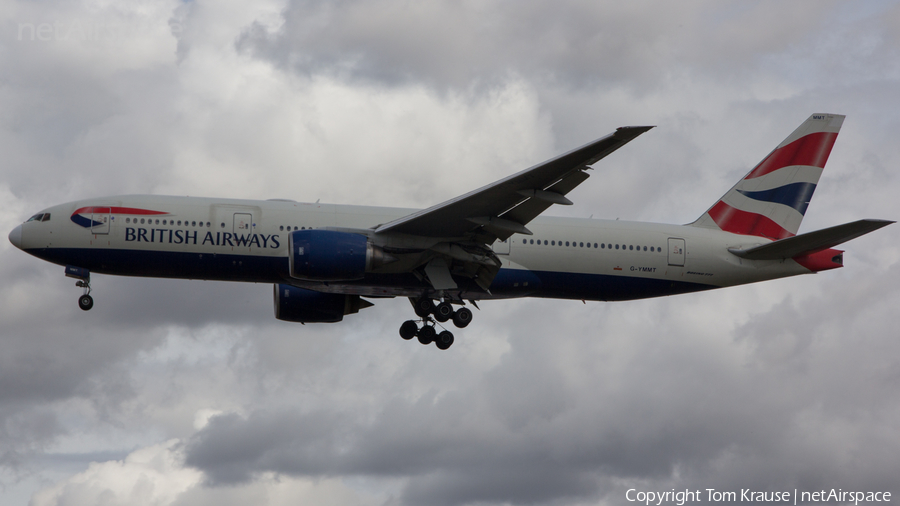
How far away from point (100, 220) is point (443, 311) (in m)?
11.9

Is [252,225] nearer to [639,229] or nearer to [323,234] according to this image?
[323,234]

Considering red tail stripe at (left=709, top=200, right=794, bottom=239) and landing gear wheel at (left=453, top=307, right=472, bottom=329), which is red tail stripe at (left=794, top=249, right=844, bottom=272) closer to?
red tail stripe at (left=709, top=200, right=794, bottom=239)

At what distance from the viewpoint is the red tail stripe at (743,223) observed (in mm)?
34656

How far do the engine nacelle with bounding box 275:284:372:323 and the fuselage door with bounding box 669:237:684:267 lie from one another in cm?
1222

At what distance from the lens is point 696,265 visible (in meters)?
32.6

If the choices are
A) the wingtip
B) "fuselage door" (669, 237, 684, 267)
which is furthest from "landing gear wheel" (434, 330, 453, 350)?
the wingtip

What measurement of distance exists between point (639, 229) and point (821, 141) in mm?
10192

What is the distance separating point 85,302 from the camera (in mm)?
31500

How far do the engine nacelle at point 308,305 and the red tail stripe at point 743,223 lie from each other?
1450 centimetres

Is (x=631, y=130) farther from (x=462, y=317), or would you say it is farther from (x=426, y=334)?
(x=426, y=334)

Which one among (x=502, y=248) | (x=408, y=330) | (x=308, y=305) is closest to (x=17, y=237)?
(x=308, y=305)

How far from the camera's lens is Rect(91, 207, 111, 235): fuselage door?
29.6 metres

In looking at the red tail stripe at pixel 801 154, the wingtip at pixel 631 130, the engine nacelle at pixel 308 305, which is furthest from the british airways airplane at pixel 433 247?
the red tail stripe at pixel 801 154

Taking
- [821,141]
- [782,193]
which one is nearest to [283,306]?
[782,193]
